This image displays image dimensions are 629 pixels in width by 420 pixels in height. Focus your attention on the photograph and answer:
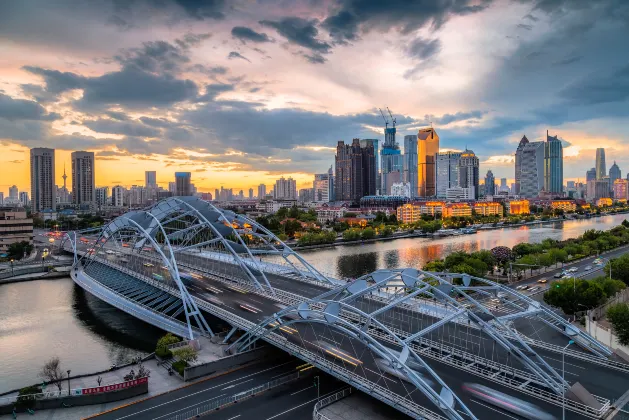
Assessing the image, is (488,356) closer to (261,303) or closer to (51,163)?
(261,303)

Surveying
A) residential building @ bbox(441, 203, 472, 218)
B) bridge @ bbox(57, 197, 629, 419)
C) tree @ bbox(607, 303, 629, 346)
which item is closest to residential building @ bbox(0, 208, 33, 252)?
bridge @ bbox(57, 197, 629, 419)

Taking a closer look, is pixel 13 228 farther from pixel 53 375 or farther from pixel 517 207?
pixel 517 207

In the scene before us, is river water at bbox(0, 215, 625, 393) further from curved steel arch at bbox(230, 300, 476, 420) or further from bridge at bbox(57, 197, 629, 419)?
curved steel arch at bbox(230, 300, 476, 420)

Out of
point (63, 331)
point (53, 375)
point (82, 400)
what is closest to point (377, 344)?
point (82, 400)

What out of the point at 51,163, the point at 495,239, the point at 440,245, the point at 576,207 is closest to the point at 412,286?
the point at 440,245

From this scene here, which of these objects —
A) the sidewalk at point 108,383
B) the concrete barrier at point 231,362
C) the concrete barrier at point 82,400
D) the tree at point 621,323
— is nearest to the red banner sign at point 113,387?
the concrete barrier at point 82,400

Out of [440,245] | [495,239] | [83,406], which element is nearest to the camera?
[83,406]

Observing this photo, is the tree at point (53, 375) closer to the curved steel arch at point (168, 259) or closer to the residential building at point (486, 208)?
the curved steel arch at point (168, 259)
